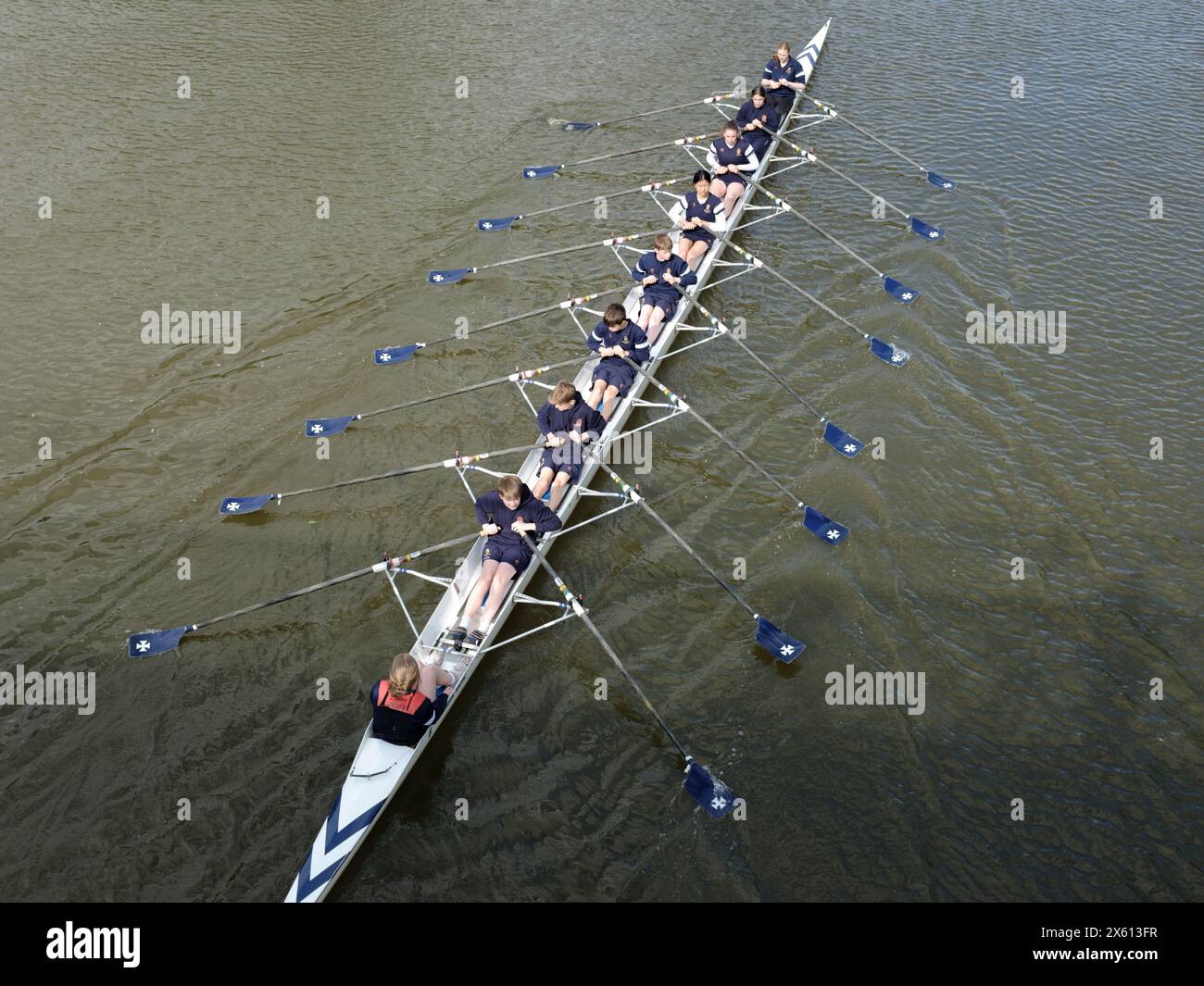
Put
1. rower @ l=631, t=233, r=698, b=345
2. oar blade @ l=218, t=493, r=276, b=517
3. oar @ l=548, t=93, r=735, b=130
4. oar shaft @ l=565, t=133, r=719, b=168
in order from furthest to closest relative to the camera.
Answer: oar @ l=548, t=93, r=735, b=130, oar shaft @ l=565, t=133, r=719, b=168, rower @ l=631, t=233, r=698, b=345, oar blade @ l=218, t=493, r=276, b=517

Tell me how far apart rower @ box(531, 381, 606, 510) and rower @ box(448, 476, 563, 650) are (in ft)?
3.37

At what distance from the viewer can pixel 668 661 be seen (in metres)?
11.8

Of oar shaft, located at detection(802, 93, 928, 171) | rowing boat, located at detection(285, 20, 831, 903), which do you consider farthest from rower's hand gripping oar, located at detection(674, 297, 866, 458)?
oar shaft, located at detection(802, 93, 928, 171)

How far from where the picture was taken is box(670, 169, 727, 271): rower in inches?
703

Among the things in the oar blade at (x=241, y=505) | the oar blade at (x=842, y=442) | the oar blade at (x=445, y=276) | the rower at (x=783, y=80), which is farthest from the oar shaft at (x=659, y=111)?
the oar blade at (x=241, y=505)

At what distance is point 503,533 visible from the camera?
1205 cm

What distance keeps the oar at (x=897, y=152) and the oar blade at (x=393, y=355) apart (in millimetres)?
12109

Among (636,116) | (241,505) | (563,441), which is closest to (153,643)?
(241,505)

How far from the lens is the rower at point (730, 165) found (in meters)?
19.6

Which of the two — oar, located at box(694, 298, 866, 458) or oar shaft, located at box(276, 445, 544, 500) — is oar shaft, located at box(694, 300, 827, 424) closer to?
oar, located at box(694, 298, 866, 458)

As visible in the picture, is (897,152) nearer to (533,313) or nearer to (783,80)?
(783,80)

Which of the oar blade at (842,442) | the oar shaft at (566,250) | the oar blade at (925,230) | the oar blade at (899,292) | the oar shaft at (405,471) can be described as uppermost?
the oar blade at (925,230)

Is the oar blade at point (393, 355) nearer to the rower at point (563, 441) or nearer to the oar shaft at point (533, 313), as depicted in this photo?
the oar shaft at point (533, 313)

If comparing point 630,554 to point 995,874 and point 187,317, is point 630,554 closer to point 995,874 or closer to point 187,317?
point 995,874
